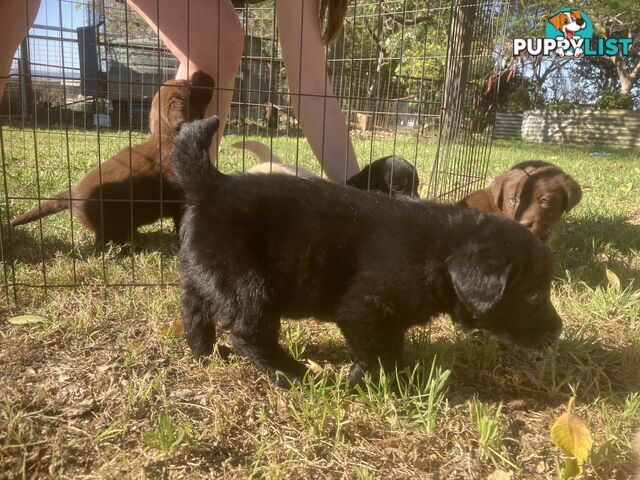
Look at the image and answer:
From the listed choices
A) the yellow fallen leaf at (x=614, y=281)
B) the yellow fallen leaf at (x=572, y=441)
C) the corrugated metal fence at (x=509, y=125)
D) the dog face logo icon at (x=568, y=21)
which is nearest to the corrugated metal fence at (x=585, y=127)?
the corrugated metal fence at (x=509, y=125)

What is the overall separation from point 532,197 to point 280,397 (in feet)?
7.62

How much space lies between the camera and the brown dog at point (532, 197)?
3254 millimetres

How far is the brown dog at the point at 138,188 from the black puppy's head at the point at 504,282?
5.47ft

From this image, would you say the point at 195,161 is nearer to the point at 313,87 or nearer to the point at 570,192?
the point at 313,87

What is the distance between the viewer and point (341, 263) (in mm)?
1707

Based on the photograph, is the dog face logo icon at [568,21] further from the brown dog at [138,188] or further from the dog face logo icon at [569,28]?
the brown dog at [138,188]

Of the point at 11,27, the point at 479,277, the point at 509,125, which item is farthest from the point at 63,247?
the point at 509,125

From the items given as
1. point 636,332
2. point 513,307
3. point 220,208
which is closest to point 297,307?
point 220,208

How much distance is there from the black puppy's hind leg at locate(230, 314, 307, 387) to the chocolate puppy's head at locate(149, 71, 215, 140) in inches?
53.5

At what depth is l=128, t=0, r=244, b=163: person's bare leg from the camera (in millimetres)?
2768

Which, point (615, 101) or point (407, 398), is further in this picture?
point (615, 101)

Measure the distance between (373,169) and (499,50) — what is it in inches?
90.0

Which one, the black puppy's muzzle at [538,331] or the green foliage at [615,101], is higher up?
the green foliage at [615,101]

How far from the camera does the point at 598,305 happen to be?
2.35 m
